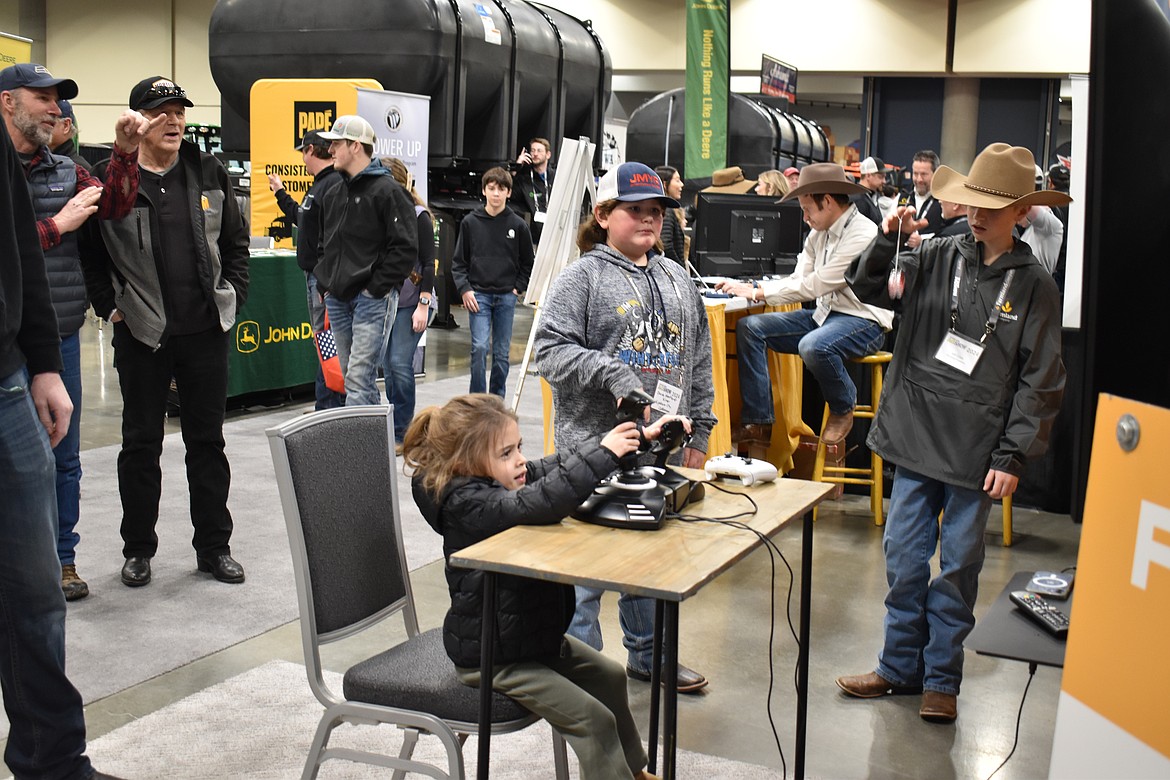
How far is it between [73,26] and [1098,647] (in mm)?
26334

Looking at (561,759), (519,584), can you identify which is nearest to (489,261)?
(561,759)

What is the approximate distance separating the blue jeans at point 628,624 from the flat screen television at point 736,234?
3926 mm

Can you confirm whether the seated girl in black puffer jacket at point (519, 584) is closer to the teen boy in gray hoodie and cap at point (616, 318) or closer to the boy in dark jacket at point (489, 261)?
the teen boy in gray hoodie and cap at point (616, 318)

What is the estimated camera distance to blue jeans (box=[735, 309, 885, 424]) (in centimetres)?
555

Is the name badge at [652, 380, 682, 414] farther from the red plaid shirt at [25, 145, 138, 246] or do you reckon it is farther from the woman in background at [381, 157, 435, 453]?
the woman in background at [381, 157, 435, 453]

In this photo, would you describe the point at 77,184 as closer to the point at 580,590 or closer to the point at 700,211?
the point at 580,590

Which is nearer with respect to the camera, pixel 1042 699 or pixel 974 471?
pixel 974 471

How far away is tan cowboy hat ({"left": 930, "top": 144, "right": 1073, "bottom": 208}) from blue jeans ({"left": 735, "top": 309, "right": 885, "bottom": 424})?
86.8 inches

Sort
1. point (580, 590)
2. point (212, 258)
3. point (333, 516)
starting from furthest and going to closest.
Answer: point (212, 258) < point (580, 590) < point (333, 516)

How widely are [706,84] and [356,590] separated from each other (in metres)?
7.92

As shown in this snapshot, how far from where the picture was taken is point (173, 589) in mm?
4406

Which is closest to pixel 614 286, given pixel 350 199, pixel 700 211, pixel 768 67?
pixel 350 199

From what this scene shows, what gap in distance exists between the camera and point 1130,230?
1.27 meters

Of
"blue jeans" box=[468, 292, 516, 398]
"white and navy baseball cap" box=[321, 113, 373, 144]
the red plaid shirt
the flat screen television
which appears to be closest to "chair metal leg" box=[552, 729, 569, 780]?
the red plaid shirt
